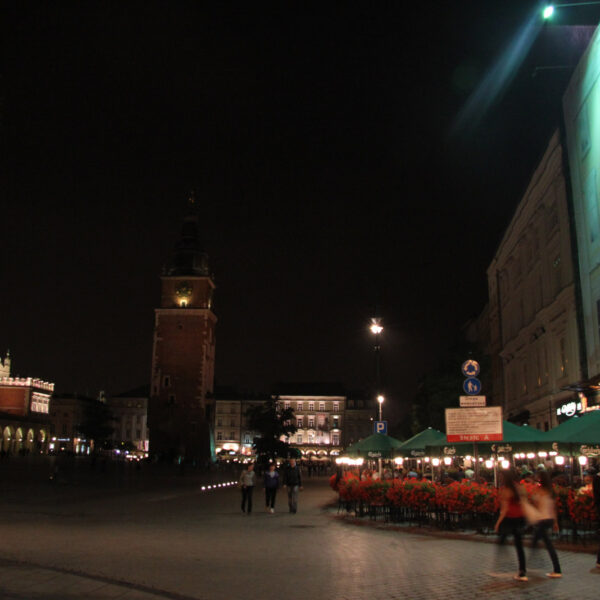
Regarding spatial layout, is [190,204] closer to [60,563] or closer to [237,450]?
[237,450]

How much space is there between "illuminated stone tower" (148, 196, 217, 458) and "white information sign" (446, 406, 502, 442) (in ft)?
215

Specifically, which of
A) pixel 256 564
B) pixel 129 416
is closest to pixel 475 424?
pixel 256 564

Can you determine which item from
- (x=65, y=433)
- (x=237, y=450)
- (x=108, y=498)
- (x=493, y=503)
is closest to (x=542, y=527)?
(x=493, y=503)

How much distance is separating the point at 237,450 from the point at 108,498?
107328mm

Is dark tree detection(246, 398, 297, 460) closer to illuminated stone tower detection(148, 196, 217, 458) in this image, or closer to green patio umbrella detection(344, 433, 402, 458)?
illuminated stone tower detection(148, 196, 217, 458)

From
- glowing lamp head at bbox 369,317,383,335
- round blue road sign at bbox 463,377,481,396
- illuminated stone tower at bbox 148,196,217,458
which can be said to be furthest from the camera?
illuminated stone tower at bbox 148,196,217,458

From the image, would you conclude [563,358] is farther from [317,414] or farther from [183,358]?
[317,414]

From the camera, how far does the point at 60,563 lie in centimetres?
1102

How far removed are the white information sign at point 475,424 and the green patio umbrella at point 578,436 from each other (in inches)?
79.2

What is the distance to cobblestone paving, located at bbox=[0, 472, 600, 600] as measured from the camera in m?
9.03

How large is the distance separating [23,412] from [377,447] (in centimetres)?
10068

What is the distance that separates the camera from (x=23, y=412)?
371 ft

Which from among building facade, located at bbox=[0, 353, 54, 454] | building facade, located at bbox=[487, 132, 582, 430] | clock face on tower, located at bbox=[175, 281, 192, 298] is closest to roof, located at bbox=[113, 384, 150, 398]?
building facade, located at bbox=[0, 353, 54, 454]

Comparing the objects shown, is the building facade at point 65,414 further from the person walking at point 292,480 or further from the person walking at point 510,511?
the person walking at point 510,511
